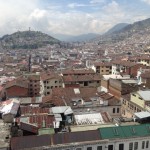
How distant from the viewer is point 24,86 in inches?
2665

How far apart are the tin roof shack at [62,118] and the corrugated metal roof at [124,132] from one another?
477 cm

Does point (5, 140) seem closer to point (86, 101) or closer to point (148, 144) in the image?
point (148, 144)

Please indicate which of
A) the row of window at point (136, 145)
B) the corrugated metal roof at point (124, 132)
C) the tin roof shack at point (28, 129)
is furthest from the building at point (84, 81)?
the row of window at point (136, 145)

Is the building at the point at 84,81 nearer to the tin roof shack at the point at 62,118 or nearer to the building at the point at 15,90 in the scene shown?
the building at the point at 15,90

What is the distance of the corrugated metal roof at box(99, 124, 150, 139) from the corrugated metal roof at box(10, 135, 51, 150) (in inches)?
225

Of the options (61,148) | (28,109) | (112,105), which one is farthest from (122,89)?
(61,148)

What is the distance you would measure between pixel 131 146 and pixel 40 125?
35.3ft

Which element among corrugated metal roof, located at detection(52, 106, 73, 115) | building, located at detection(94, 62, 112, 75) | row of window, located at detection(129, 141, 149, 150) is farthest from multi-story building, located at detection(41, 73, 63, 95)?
row of window, located at detection(129, 141, 149, 150)

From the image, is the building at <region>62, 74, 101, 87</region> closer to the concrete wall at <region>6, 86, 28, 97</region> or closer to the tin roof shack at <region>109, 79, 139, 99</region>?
the concrete wall at <region>6, 86, 28, 97</region>

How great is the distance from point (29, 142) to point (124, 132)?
31.8ft

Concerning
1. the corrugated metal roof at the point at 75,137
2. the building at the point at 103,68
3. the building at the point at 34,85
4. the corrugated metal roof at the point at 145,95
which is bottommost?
the building at the point at 34,85

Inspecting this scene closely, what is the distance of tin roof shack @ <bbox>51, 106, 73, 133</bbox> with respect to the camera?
30897 mm

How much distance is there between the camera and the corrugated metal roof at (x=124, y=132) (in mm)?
27188

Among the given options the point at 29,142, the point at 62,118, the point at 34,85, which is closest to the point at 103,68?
the point at 34,85
